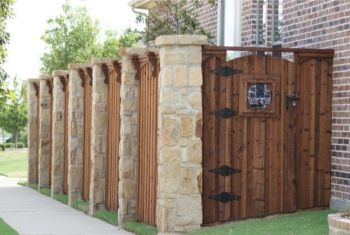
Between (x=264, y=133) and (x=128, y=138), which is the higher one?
(x=264, y=133)

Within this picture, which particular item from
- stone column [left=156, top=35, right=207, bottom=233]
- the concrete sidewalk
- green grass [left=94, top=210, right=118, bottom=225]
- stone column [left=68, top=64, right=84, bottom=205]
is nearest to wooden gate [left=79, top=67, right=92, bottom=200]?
stone column [left=68, top=64, right=84, bottom=205]

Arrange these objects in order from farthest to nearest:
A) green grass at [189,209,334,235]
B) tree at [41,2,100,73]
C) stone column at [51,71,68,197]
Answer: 1. tree at [41,2,100,73]
2. stone column at [51,71,68,197]
3. green grass at [189,209,334,235]

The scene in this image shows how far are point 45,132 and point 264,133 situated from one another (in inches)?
373

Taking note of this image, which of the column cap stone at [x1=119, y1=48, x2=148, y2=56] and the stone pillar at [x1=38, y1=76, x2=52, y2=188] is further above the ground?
the column cap stone at [x1=119, y1=48, x2=148, y2=56]

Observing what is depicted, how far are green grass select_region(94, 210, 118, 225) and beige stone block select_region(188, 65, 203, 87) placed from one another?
3108mm

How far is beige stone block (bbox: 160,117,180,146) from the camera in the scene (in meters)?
11.0

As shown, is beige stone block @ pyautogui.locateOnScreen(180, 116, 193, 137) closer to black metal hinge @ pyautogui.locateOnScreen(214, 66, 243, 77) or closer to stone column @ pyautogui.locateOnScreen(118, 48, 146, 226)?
black metal hinge @ pyautogui.locateOnScreen(214, 66, 243, 77)

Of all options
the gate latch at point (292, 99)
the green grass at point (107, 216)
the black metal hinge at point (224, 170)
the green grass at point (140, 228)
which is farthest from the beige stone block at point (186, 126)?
the green grass at point (107, 216)

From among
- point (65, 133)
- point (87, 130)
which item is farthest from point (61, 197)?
point (87, 130)

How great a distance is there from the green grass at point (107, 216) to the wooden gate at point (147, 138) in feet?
2.18

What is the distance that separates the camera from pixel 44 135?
65.7 feet

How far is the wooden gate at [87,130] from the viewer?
1630 cm

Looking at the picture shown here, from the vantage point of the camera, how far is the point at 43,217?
14.1m

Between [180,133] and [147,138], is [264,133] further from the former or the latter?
[147,138]
